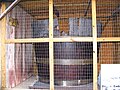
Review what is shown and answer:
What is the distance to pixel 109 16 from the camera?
21.7 feet

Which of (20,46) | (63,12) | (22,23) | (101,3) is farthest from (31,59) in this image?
(101,3)

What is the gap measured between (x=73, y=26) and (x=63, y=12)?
1708 mm

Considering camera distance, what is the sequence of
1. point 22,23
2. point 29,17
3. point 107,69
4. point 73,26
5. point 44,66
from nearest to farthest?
1. point 107,69
2. point 73,26
3. point 44,66
4. point 22,23
5. point 29,17

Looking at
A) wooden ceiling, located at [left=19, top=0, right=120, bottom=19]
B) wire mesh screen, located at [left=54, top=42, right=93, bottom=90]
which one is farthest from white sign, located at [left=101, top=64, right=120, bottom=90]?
wooden ceiling, located at [left=19, top=0, right=120, bottom=19]

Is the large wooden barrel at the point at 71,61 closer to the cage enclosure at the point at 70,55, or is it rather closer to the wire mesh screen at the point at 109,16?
the cage enclosure at the point at 70,55

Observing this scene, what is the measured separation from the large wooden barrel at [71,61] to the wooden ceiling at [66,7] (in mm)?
1069

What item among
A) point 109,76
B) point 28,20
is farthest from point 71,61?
point 28,20

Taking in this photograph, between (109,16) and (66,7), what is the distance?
1559 mm

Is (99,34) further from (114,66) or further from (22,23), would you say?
(22,23)

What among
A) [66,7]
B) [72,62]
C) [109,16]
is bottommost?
[72,62]

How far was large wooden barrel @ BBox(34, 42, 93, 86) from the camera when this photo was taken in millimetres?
5242

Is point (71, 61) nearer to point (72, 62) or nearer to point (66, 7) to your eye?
point (72, 62)

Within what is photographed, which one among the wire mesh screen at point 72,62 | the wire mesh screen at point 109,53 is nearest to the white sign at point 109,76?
the wire mesh screen at point 72,62

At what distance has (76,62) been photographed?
5.29 meters
